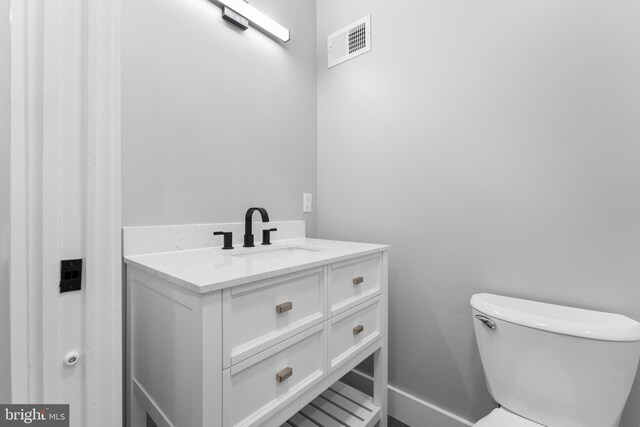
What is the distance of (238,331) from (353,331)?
0.52m

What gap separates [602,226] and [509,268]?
1.01 ft

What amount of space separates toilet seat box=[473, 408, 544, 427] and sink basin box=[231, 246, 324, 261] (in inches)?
31.1

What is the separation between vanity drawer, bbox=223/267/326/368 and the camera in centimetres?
68

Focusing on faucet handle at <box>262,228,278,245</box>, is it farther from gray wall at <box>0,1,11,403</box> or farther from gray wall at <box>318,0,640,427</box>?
gray wall at <box>0,1,11,403</box>

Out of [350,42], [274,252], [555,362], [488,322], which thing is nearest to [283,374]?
[274,252]

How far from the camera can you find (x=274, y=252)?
1.26 m

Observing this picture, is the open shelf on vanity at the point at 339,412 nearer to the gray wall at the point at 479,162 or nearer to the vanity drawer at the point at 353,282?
the gray wall at the point at 479,162

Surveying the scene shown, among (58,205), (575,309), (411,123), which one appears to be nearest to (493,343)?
(575,309)

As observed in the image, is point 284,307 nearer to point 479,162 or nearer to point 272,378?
point 272,378

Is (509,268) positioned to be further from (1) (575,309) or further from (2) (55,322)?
(2) (55,322)

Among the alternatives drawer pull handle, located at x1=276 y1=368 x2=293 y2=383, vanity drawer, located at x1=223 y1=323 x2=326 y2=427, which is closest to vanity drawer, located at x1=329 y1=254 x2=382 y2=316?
vanity drawer, located at x1=223 y1=323 x2=326 y2=427

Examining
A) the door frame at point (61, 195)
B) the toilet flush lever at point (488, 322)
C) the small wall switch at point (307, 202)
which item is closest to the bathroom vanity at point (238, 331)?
the door frame at point (61, 195)

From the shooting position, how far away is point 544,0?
0.99m

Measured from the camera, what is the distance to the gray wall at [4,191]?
0.64 m
